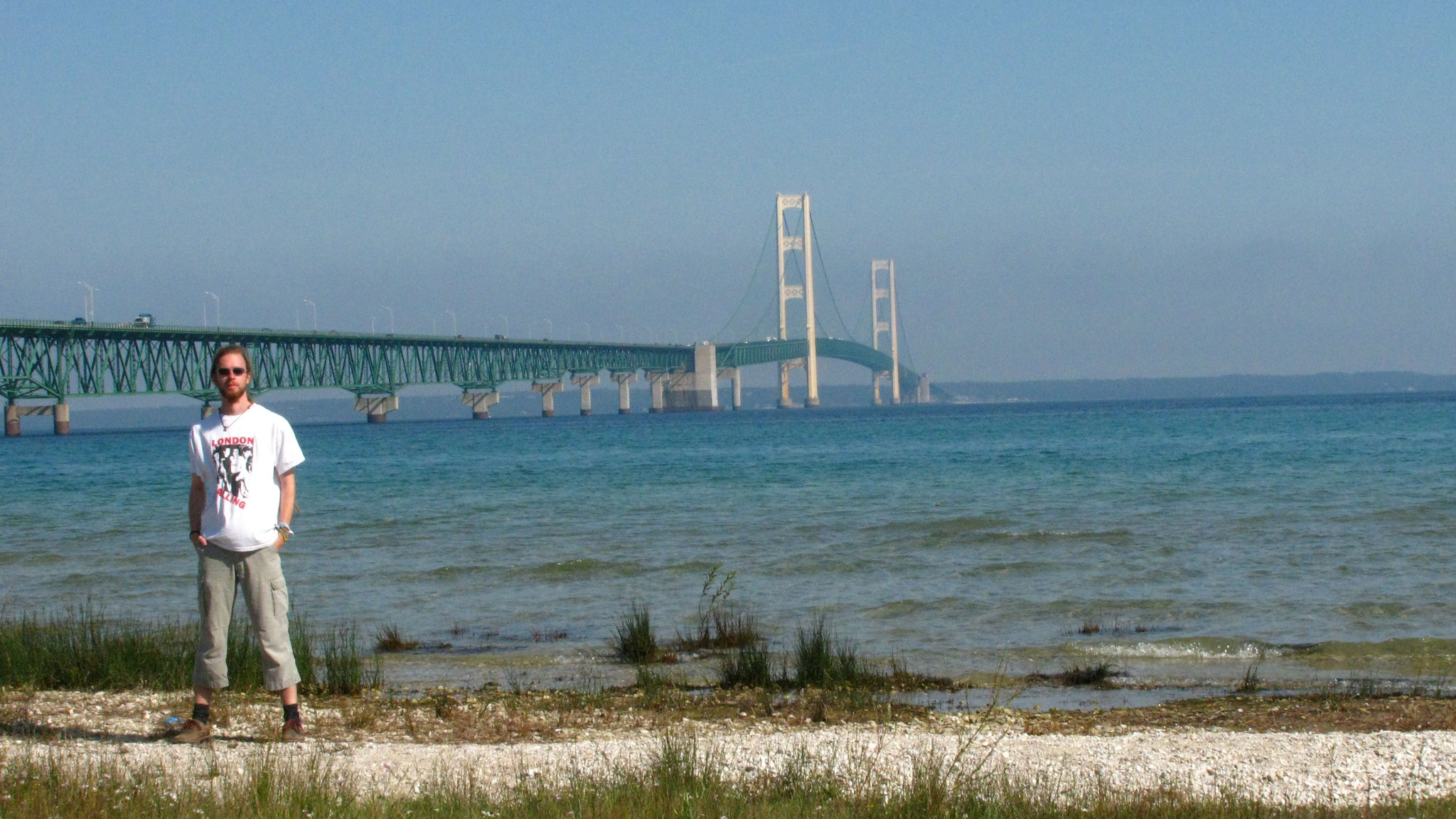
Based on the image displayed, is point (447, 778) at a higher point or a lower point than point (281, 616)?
lower

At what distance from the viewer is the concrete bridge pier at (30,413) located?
60.4 metres

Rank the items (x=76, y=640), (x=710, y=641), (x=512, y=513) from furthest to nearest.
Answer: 1. (x=512, y=513)
2. (x=710, y=641)
3. (x=76, y=640)

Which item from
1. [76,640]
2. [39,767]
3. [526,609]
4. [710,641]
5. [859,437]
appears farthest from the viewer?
[859,437]

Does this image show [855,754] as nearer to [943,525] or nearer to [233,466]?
[233,466]

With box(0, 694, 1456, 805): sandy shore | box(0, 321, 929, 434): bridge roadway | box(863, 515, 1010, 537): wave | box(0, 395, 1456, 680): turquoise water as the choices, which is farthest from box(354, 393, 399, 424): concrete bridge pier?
box(0, 694, 1456, 805): sandy shore

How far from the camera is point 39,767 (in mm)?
3920

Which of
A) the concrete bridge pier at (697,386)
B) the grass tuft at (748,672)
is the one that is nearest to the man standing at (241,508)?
the grass tuft at (748,672)

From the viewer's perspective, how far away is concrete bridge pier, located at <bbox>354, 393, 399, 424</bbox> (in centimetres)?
8050

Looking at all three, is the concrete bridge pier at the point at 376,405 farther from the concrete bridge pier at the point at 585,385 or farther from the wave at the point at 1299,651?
the wave at the point at 1299,651

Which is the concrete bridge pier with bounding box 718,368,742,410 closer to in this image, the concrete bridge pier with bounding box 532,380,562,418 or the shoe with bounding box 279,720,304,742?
the concrete bridge pier with bounding box 532,380,562,418

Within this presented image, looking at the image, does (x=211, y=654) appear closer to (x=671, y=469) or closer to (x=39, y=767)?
(x=39, y=767)

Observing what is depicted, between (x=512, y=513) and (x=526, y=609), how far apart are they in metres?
8.95

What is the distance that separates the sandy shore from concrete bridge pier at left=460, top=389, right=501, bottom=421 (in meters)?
84.7

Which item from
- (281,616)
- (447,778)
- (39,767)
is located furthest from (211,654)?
(447,778)
